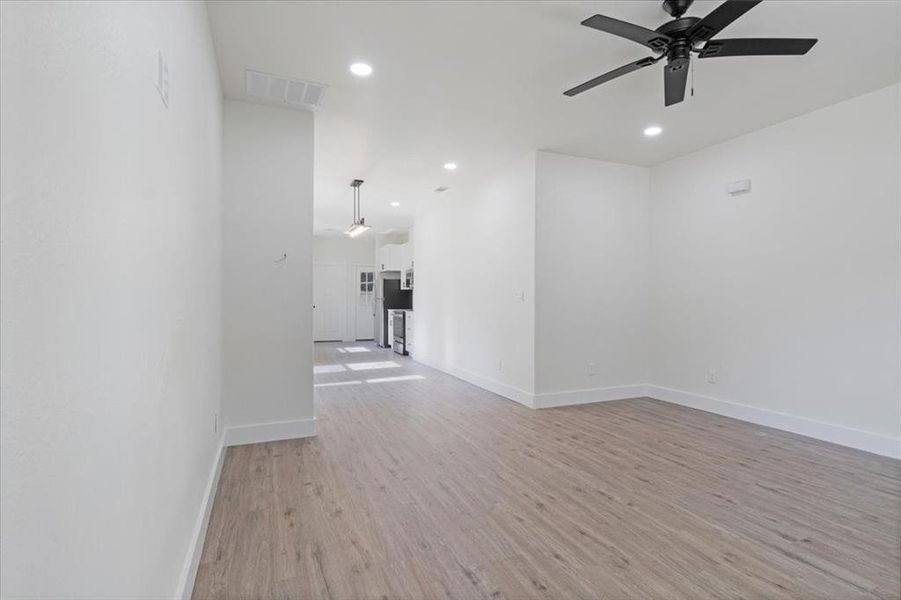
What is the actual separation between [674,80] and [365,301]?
32.0 ft

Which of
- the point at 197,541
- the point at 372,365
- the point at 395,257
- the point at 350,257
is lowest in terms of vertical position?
the point at 372,365

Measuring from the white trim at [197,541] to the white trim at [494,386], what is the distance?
9.95 feet

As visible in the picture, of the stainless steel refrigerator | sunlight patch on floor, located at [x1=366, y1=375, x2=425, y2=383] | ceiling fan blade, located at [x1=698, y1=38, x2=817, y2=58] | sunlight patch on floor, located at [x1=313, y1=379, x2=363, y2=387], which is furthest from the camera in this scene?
the stainless steel refrigerator

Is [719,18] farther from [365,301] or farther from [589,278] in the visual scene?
[365,301]

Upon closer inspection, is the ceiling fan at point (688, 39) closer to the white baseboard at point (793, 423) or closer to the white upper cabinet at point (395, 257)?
the white baseboard at point (793, 423)

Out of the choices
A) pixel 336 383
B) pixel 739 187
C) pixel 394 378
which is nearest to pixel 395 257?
Result: pixel 394 378

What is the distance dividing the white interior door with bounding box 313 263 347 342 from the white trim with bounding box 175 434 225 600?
332 inches

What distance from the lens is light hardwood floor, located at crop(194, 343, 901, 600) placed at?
6.12 feet

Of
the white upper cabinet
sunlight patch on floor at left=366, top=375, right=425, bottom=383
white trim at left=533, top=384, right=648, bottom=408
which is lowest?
sunlight patch on floor at left=366, top=375, right=425, bottom=383

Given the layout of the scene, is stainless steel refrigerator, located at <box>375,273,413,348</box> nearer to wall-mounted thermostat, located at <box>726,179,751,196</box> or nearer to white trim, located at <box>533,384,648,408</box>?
white trim, located at <box>533,384,648,408</box>

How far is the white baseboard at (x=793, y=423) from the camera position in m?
3.38

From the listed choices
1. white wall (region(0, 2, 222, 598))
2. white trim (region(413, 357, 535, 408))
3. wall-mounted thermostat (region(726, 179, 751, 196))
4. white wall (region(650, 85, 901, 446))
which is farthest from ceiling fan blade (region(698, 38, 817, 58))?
white trim (region(413, 357, 535, 408))

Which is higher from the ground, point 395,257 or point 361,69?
point 361,69

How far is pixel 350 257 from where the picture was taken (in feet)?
37.5
